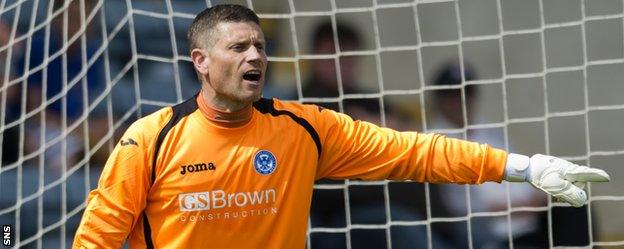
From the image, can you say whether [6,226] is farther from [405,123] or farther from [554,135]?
[554,135]

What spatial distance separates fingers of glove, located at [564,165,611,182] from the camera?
122 inches

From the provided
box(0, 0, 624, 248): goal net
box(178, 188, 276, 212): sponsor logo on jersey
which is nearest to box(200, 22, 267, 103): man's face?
box(178, 188, 276, 212): sponsor logo on jersey

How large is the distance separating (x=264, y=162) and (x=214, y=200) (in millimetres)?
170

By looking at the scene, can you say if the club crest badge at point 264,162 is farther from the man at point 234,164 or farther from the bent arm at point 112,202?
the bent arm at point 112,202

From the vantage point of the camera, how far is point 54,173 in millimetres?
4488

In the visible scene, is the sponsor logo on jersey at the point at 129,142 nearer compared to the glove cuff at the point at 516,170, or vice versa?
the sponsor logo on jersey at the point at 129,142

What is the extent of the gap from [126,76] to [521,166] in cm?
187

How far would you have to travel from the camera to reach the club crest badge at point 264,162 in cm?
308

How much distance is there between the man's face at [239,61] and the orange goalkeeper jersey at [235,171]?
134mm

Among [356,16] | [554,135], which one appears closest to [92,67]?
[356,16]

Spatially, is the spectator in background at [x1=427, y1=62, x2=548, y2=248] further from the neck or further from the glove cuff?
the neck

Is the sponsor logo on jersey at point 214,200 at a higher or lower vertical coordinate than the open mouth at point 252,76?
lower

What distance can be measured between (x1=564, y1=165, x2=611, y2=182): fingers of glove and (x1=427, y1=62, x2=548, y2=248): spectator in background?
1.42m

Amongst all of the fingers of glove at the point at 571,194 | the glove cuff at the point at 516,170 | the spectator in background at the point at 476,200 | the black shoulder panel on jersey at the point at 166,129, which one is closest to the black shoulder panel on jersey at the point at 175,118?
the black shoulder panel on jersey at the point at 166,129
